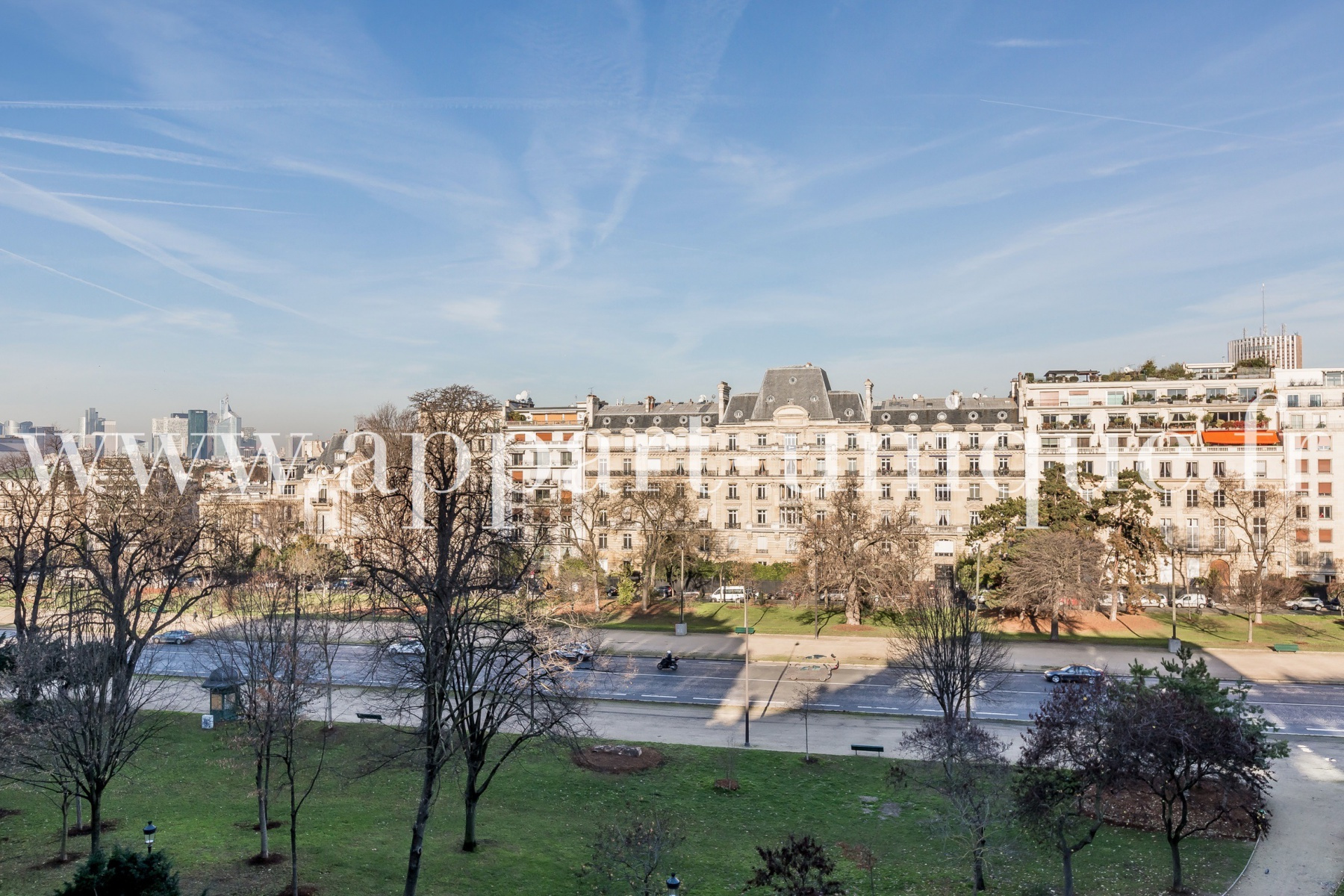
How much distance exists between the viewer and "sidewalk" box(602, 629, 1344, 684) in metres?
47.7

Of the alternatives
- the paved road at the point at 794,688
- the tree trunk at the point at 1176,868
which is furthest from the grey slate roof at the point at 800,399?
the tree trunk at the point at 1176,868

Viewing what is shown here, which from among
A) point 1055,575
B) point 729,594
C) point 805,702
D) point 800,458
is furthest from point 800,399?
point 805,702

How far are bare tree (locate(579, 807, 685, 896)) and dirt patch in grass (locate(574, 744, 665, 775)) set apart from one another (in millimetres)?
8474

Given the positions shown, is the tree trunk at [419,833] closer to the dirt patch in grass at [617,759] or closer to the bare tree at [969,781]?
the dirt patch in grass at [617,759]

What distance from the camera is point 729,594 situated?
235ft

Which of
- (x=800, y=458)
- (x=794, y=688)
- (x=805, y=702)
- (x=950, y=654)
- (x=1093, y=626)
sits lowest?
(x=794, y=688)

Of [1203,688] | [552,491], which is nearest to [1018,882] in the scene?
[1203,688]

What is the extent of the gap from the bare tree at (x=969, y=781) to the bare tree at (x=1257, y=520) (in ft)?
137

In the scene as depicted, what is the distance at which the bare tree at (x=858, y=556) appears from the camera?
5916 centimetres

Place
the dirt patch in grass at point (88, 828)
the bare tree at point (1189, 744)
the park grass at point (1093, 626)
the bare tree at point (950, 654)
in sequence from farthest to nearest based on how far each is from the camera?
the park grass at point (1093, 626) < the bare tree at point (950, 654) < the dirt patch in grass at point (88, 828) < the bare tree at point (1189, 744)

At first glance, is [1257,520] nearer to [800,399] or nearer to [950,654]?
[800,399]

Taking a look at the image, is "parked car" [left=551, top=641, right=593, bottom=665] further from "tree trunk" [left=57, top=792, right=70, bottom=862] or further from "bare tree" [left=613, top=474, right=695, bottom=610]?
"tree trunk" [left=57, top=792, right=70, bottom=862]

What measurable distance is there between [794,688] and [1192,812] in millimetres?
19966

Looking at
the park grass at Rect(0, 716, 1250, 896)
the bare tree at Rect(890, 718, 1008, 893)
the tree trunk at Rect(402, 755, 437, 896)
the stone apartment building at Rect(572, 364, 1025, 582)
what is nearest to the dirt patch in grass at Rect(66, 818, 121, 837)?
the park grass at Rect(0, 716, 1250, 896)
